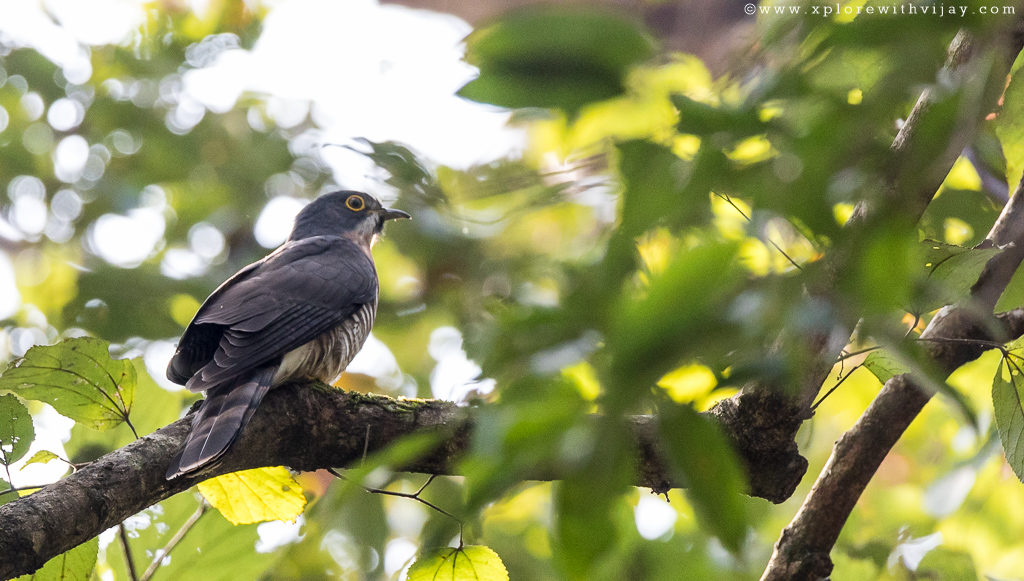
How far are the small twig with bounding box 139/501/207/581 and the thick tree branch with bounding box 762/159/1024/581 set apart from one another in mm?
1888

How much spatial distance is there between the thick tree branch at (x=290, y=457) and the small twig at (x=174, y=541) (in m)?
0.27

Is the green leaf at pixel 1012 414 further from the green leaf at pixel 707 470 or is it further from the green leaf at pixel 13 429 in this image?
the green leaf at pixel 13 429

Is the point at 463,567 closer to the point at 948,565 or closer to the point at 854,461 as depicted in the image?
the point at 854,461

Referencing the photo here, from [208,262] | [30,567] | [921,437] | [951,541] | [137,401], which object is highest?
[30,567]

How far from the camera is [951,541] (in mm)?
4750

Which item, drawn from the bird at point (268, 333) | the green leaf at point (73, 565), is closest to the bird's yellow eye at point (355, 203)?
the bird at point (268, 333)

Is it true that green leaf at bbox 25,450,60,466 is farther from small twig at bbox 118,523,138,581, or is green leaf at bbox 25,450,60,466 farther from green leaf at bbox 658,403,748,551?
green leaf at bbox 658,403,748,551

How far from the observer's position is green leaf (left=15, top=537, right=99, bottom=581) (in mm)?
2244

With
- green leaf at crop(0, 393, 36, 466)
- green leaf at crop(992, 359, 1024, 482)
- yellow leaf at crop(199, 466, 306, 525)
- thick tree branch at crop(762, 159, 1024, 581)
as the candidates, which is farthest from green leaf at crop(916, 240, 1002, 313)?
green leaf at crop(0, 393, 36, 466)

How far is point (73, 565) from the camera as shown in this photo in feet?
7.50

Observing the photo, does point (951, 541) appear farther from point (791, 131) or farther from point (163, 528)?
point (791, 131)

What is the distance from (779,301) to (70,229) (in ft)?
23.6

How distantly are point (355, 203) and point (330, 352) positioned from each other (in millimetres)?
2357

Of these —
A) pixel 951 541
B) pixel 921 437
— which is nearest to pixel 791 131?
pixel 951 541
